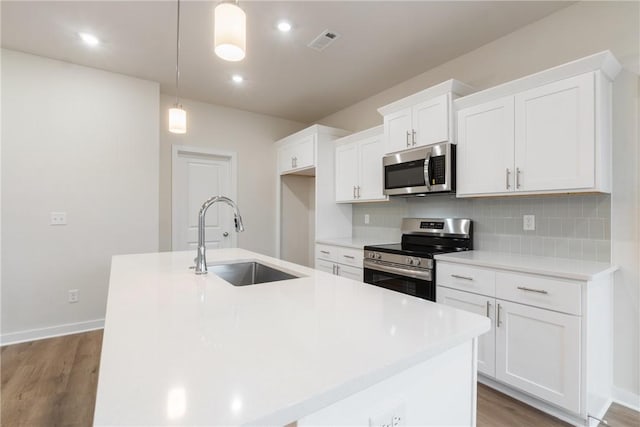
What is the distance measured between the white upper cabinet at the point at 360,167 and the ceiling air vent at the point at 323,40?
976 millimetres

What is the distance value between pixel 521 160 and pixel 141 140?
11.9 ft

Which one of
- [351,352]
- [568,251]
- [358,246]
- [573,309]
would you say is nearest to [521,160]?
[568,251]

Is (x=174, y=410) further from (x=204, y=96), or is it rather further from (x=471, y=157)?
(x=204, y=96)

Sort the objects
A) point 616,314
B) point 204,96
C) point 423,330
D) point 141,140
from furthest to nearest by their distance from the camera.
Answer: point 204,96, point 141,140, point 616,314, point 423,330

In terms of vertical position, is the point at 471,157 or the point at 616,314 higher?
the point at 471,157

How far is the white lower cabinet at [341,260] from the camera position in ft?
10.1

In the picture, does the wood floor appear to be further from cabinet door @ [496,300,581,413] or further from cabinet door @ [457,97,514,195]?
cabinet door @ [457,97,514,195]

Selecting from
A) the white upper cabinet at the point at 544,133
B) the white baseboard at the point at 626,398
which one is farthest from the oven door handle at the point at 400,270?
the white baseboard at the point at 626,398

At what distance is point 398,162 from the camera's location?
290 cm

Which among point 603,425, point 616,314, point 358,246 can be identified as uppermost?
point 358,246

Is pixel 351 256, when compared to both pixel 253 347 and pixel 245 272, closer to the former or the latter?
pixel 245 272

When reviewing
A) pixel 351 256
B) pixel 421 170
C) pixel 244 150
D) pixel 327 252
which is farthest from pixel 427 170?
pixel 244 150

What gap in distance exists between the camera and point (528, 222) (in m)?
2.30

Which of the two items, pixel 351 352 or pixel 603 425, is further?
pixel 603 425
